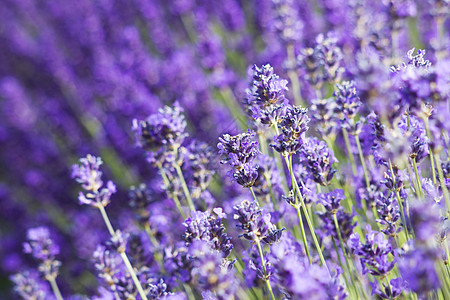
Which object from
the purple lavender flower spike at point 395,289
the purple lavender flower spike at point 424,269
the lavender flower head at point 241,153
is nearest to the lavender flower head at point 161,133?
the lavender flower head at point 241,153

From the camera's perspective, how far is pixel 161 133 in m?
2.10

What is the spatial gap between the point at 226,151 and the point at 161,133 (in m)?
0.61

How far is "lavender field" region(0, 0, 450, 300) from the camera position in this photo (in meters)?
1.45

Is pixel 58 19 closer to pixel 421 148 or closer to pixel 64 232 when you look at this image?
pixel 64 232

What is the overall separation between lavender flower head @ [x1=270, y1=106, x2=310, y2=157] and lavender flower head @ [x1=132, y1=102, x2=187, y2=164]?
66 centimetres

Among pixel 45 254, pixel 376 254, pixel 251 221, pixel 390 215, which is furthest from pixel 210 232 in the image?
pixel 45 254

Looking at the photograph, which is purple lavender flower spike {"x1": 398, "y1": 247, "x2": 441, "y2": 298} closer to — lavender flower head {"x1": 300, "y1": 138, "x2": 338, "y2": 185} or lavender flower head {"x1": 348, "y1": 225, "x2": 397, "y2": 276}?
lavender flower head {"x1": 348, "y1": 225, "x2": 397, "y2": 276}

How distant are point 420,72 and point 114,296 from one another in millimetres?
1588

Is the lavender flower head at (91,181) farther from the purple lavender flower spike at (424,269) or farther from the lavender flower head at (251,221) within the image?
the purple lavender flower spike at (424,269)

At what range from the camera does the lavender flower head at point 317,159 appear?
169 centimetres

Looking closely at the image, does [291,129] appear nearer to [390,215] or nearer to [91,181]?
[390,215]

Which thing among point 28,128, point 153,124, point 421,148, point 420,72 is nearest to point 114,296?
point 153,124

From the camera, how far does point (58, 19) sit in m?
5.84

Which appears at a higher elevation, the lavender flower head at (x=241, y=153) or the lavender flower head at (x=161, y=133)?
the lavender flower head at (x=161, y=133)
